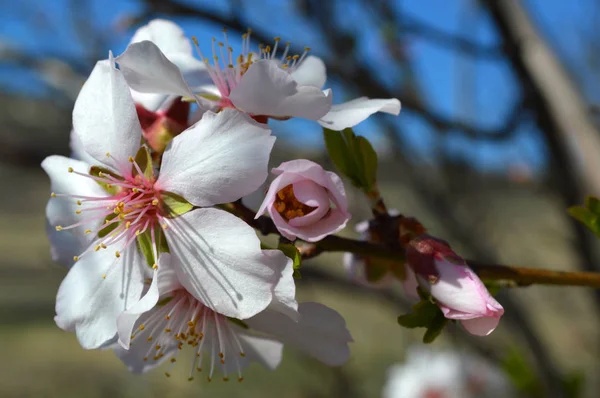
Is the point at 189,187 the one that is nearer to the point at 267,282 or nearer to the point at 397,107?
the point at 267,282

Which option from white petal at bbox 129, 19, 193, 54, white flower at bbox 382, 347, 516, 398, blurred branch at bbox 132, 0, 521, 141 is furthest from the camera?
white flower at bbox 382, 347, 516, 398

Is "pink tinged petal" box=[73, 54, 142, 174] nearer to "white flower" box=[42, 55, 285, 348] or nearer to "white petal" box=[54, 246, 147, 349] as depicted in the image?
"white flower" box=[42, 55, 285, 348]

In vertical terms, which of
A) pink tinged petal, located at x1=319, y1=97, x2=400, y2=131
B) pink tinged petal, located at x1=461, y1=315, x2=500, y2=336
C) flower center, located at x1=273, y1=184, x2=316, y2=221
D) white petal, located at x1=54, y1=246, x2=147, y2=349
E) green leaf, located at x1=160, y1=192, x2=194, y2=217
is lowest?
white petal, located at x1=54, y1=246, x2=147, y2=349

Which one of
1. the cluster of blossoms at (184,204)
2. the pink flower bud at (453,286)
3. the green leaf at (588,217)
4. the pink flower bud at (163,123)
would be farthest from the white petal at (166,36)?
the green leaf at (588,217)

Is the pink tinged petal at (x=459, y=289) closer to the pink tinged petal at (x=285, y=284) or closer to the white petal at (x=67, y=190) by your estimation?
the pink tinged petal at (x=285, y=284)

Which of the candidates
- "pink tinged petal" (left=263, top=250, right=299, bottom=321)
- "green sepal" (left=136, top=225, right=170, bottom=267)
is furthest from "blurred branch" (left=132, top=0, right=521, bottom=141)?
"pink tinged petal" (left=263, top=250, right=299, bottom=321)
